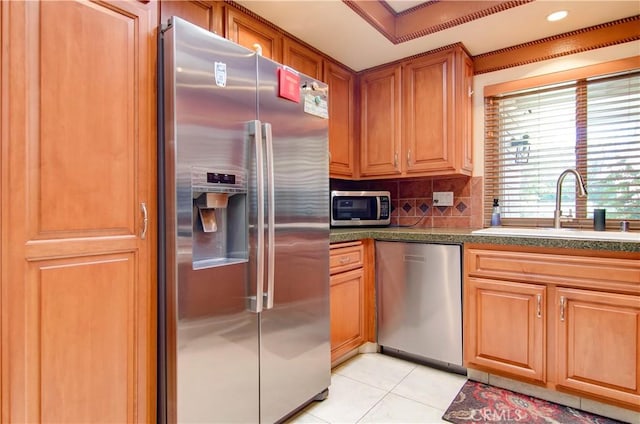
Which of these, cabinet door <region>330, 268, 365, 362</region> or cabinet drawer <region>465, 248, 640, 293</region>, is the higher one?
cabinet drawer <region>465, 248, 640, 293</region>

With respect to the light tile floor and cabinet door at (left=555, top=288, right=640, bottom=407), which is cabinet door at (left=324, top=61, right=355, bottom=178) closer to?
the light tile floor

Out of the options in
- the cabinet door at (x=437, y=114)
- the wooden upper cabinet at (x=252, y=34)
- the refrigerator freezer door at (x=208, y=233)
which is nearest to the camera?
the refrigerator freezer door at (x=208, y=233)

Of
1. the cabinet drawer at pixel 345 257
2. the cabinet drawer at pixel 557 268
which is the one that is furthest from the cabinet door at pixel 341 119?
the cabinet drawer at pixel 557 268

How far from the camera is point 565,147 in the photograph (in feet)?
7.76

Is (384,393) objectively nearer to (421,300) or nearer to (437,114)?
(421,300)

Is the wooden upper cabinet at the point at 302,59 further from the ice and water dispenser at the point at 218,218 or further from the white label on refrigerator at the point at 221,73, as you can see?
the ice and water dispenser at the point at 218,218

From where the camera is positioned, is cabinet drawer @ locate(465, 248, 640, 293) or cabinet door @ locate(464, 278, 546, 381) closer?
cabinet drawer @ locate(465, 248, 640, 293)

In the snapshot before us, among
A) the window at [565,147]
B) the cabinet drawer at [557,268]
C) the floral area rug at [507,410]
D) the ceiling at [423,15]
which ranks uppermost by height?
the ceiling at [423,15]

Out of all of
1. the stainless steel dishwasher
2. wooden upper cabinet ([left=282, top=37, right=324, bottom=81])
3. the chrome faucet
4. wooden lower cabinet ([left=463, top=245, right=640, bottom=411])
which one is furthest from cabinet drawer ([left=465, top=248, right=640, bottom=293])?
wooden upper cabinet ([left=282, top=37, right=324, bottom=81])

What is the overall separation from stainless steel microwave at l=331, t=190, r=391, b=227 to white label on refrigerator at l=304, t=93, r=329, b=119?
733 millimetres

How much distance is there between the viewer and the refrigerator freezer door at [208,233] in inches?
50.8

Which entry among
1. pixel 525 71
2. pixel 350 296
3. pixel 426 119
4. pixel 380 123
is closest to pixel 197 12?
pixel 380 123

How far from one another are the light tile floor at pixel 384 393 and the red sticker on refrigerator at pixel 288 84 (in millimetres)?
1588

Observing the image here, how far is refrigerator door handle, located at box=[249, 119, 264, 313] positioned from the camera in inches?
58.4
